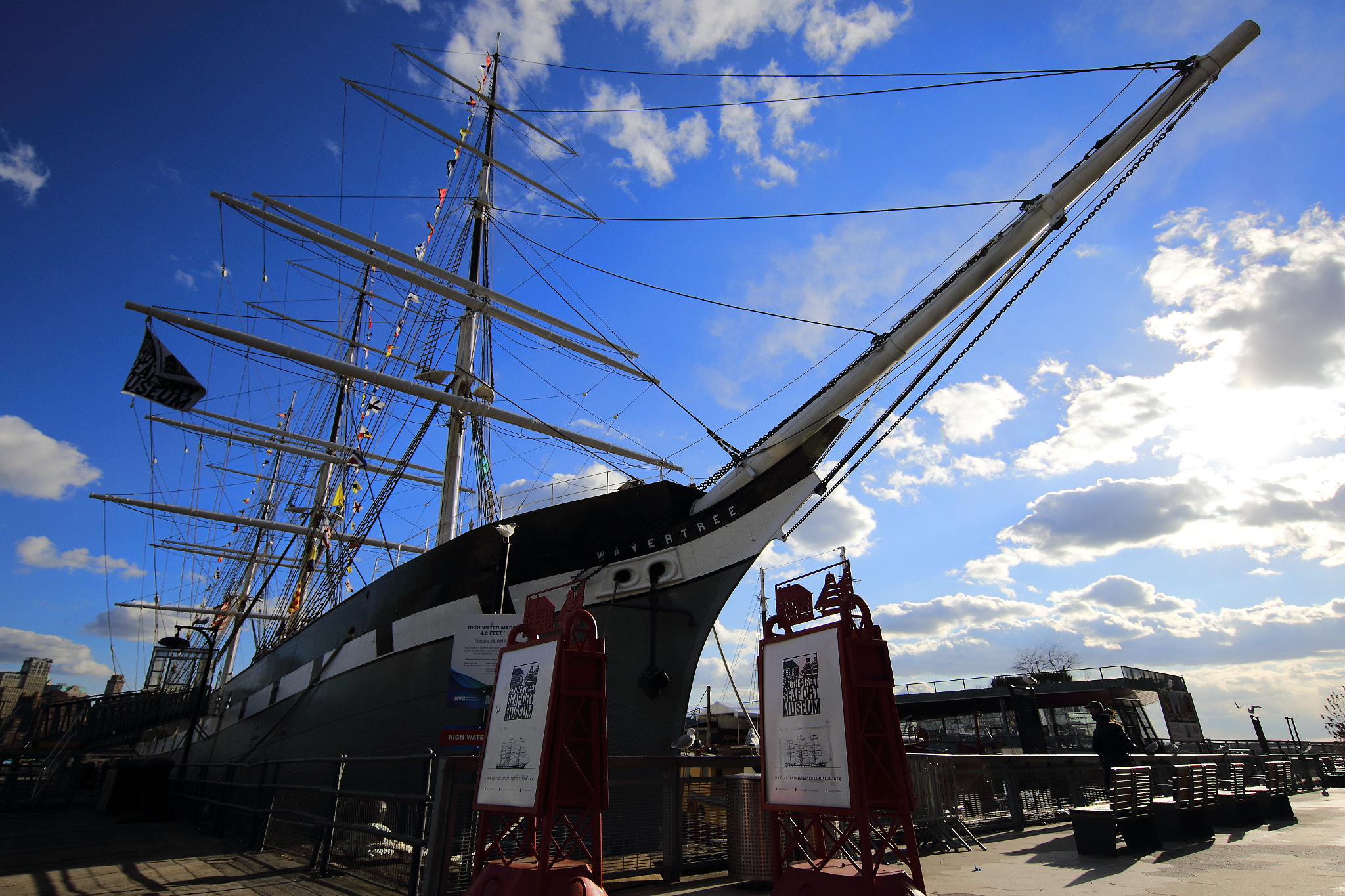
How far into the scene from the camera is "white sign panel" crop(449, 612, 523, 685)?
30.1 feet

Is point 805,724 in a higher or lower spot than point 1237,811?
higher

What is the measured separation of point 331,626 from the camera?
48.1 ft

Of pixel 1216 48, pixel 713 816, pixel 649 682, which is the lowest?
pixel 713 816

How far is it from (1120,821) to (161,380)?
16746 millimetres

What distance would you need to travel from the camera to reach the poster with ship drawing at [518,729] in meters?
4.12

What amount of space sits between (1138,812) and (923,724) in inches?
1285

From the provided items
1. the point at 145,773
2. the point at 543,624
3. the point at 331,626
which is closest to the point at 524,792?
the point at 543,624

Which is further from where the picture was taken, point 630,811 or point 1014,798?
point 1014,798

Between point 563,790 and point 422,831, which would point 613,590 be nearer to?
point 422,831

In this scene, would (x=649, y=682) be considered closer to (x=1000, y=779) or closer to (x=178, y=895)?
(x=1000, y=779)

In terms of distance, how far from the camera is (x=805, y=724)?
4352 millimetres

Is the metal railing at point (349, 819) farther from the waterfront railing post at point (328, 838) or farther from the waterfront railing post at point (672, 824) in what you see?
the waterfront railing post at point (672, 824)

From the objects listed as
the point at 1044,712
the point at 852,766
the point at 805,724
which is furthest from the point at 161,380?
the point at 1044,712

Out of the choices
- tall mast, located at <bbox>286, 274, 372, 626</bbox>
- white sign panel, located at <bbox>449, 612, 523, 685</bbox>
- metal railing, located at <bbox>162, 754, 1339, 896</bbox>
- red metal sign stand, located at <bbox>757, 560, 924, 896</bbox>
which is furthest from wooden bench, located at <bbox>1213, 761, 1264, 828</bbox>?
tall mast, located at <bbox>286, 274, 372, 626</bbox>
